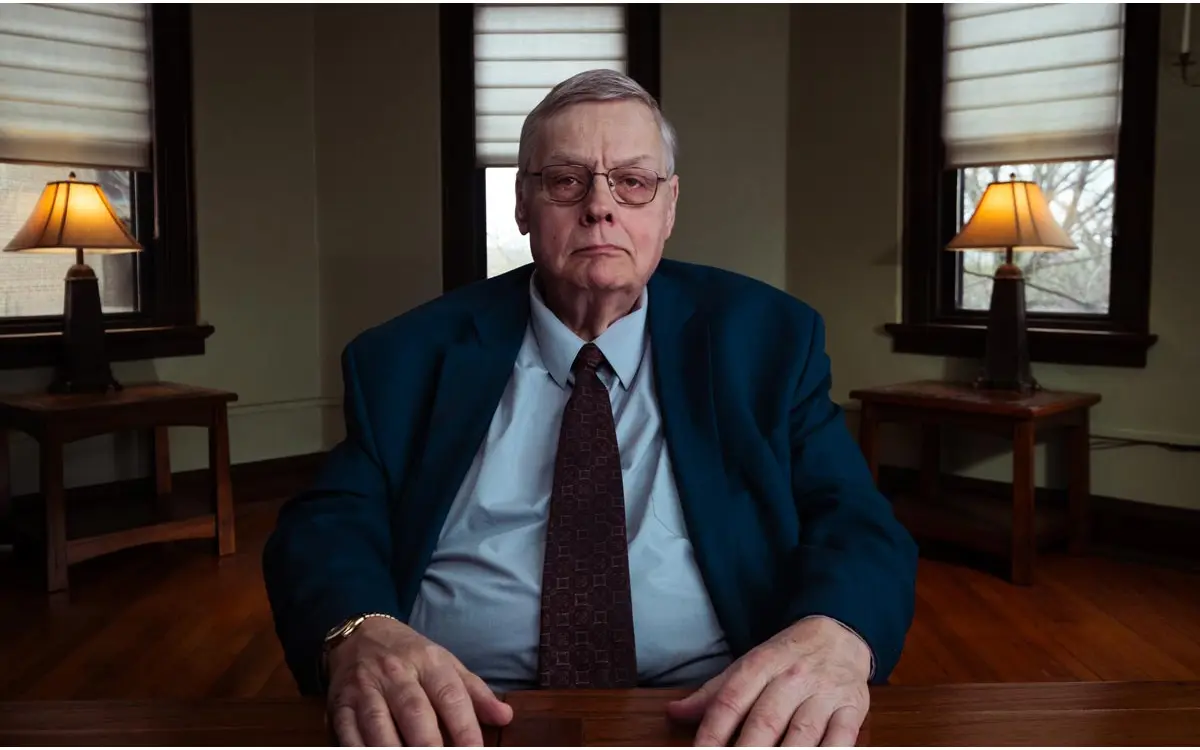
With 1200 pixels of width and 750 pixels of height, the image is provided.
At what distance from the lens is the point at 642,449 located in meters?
1.34

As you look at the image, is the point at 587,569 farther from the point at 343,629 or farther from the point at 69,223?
the point at 69,223

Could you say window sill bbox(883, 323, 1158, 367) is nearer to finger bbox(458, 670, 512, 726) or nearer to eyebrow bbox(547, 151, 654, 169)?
eyebrow bbox(547, 151, 654, 169)

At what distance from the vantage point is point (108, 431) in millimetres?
3348

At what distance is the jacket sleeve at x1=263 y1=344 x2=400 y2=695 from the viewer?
3.72 ft

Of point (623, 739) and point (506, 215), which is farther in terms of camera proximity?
point (506, 215)

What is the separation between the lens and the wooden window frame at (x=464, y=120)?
4.36 metres

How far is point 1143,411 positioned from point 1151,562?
518 millimetres

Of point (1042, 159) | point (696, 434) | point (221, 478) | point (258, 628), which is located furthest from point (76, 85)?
point (1042, 159)

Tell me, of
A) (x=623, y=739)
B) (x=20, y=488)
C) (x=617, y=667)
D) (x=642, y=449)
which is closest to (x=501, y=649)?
(x=617, y=667)

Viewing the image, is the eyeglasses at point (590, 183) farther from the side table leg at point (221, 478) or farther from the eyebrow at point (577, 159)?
the side table leg at point (221, 478)

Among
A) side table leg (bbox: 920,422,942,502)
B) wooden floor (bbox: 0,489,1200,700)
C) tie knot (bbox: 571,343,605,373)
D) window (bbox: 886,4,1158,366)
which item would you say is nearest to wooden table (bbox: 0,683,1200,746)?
tie knot (bbox: 571,343,605,373)

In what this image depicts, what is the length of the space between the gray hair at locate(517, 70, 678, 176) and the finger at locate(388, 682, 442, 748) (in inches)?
29.9

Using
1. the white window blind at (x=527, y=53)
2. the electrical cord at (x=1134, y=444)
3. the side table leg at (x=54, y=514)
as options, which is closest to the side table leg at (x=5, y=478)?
the side table leg at (x=54, y=514)

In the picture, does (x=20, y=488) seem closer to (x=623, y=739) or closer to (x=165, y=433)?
(x=165, y=433)
